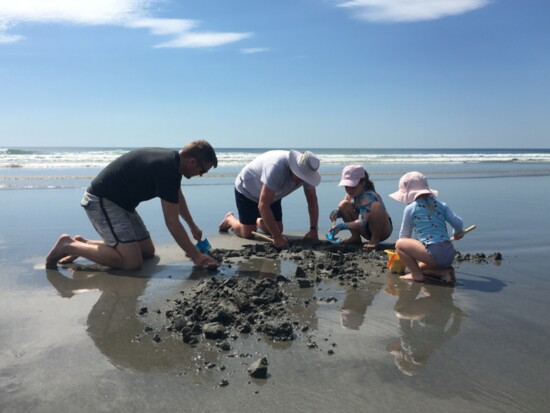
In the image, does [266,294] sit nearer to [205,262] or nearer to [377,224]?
[205,262]

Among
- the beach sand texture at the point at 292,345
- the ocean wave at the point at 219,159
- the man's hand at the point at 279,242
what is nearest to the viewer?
the beach sand texture at the point at 292,345

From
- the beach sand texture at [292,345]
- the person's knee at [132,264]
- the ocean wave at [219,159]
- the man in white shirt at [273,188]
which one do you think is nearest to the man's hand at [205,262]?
the beach sand texture at [292,345]

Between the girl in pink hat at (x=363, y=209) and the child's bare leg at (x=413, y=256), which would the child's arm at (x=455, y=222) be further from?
the girl in pink hat at (x=363, y=209)

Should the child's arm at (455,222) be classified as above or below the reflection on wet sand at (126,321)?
above

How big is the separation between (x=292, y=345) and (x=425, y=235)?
2148mm

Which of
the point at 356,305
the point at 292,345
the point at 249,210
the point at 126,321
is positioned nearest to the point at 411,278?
the point at 356,305

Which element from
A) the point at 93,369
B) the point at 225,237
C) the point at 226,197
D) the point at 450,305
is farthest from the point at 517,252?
the point at 226,197

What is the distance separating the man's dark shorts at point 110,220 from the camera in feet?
17.2

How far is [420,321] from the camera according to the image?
3645mm

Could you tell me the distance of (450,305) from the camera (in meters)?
4.01

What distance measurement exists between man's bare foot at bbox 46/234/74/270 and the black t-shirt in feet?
1.88

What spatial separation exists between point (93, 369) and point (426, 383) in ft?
6.06

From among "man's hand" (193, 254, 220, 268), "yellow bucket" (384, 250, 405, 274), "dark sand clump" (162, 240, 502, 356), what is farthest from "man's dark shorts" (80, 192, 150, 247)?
"yellow bucket" (384, 250, 405, 274)

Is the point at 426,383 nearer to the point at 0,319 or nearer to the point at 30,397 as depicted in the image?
the point at 30,397
